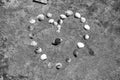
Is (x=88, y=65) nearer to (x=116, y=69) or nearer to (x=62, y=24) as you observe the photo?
(x=116, y=69)

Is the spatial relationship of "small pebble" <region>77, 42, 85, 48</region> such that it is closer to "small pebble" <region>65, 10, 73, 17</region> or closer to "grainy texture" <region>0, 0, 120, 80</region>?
"grainy texture" <region>0, 0, 120, 80</region>

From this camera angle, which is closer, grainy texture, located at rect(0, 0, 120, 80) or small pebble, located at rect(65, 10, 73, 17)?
grainy texture, located at rect(0, 0, 120, 80)

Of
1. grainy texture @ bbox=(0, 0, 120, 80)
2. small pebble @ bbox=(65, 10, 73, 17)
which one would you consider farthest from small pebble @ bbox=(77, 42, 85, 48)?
small pebble @ bbox=(65, 10, 73, 17)

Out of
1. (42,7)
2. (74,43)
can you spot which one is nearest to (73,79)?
(74,43)

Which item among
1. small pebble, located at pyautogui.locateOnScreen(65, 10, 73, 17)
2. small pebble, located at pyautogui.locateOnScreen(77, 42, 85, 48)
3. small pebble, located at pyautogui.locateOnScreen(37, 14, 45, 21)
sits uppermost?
small pebble, located at pyautogui.locateOnScreen(65, 10, 73, 17)

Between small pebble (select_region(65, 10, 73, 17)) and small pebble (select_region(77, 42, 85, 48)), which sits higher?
small pebble (select_region(65, 10, 73, 17))

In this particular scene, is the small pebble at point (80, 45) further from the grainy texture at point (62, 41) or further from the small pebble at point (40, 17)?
the small pebble at point (40, 17)

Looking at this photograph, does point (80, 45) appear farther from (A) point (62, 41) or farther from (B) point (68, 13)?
(B) point (68, 13)

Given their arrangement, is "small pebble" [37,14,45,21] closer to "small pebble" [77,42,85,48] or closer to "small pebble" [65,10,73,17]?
"small pebble" [65,10,73,17]

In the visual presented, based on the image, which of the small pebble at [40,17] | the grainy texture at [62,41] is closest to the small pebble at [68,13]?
the grainy texture at [62,41]

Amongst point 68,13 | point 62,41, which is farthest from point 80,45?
point 68,13

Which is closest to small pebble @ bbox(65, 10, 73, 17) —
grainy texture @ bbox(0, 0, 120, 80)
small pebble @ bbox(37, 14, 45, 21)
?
grainy texture @ bbox(0, 0, 120, 80)
